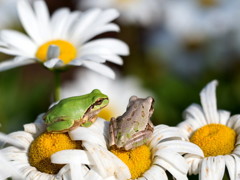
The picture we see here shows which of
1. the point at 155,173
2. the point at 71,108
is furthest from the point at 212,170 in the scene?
the point at 71,108

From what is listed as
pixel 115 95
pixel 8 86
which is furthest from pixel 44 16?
pixel 8 86

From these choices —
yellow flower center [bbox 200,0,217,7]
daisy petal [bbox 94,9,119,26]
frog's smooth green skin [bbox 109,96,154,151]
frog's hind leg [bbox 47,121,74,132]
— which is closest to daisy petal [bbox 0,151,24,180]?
frog's hind leg [bbox 47,121,74,132]

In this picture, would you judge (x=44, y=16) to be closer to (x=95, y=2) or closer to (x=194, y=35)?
(x=95, y=2)

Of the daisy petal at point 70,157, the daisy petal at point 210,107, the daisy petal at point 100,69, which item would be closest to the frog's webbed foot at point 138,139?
the daisy petal at point 70,157

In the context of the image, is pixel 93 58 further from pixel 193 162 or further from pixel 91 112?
pixel 193 162

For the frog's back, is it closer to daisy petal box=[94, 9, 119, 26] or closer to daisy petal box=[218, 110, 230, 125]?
daisy petal box=[218, 110, 230, 125]
